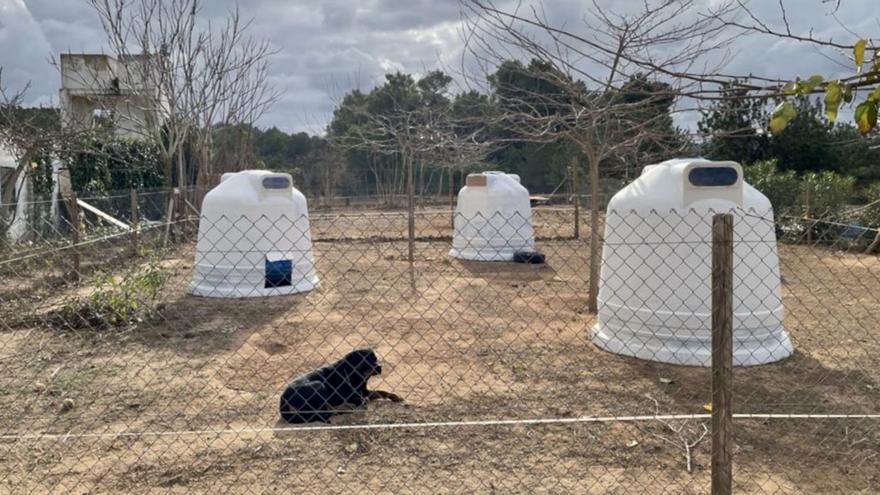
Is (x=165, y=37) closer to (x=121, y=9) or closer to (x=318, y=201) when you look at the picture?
(x=121, y=9)

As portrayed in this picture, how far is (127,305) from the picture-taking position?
24.3 feet

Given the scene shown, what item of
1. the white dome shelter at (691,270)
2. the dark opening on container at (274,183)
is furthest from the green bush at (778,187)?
the dark opening on container at (274,183)

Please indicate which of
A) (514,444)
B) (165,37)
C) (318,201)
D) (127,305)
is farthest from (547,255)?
(318,201)

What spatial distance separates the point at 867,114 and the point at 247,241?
8.48m

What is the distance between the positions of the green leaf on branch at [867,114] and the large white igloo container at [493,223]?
11.6 m

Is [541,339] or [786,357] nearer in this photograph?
[786,357]

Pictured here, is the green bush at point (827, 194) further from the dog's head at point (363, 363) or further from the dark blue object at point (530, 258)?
the dog's head at point (363, 363)

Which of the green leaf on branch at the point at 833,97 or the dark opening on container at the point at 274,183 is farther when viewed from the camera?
the dark opening on container at the point at 274,183

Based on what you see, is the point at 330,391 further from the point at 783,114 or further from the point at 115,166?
the point at 115,166

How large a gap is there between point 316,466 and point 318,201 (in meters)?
27.7

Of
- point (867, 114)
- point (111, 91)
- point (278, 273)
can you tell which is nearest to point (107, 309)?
point (278, 273)

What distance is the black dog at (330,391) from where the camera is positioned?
4539 millimetres

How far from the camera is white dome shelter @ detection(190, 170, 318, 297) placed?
912 cm

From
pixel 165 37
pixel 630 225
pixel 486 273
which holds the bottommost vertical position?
pixel 486 273
